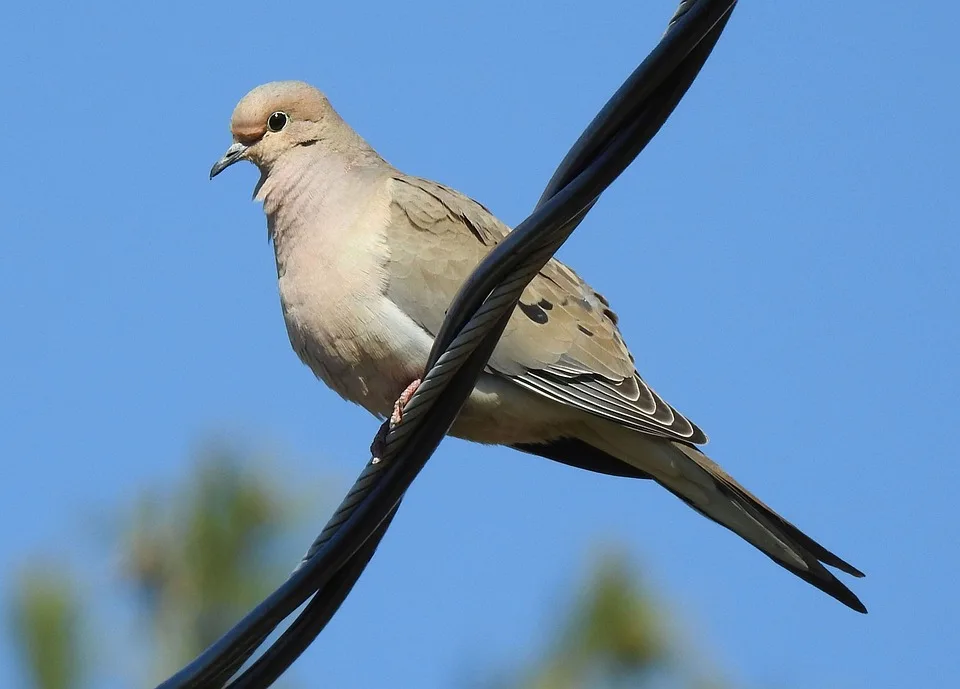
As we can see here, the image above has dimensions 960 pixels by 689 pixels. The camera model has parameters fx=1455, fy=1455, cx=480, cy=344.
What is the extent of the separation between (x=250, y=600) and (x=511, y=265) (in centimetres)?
381

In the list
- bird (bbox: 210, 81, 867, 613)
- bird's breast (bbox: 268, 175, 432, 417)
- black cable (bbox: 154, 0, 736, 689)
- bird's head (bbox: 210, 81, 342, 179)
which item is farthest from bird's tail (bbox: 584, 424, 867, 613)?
black cable (bbox: 154, 0, 736, 689)

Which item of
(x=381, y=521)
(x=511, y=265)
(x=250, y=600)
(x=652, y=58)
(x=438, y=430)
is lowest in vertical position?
(x=250, y=600)

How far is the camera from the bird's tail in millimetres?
3732

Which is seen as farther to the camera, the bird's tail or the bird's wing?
the bird's wing

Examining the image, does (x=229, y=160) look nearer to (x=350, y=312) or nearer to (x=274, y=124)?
(x=274, y=124)

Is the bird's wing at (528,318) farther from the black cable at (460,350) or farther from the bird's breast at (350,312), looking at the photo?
the black cable at (460,350)

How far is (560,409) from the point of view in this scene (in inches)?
166

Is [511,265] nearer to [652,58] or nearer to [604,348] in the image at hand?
[652,58]

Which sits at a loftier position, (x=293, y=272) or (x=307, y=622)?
(x=293, y=272)

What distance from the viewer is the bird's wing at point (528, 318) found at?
13.5 feet

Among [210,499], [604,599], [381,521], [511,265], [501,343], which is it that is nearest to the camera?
[511,265]

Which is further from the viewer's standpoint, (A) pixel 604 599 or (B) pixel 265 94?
(A) pixel 604 599

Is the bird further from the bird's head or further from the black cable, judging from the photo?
the black cable

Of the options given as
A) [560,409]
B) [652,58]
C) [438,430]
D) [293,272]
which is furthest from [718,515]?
[652,58]
